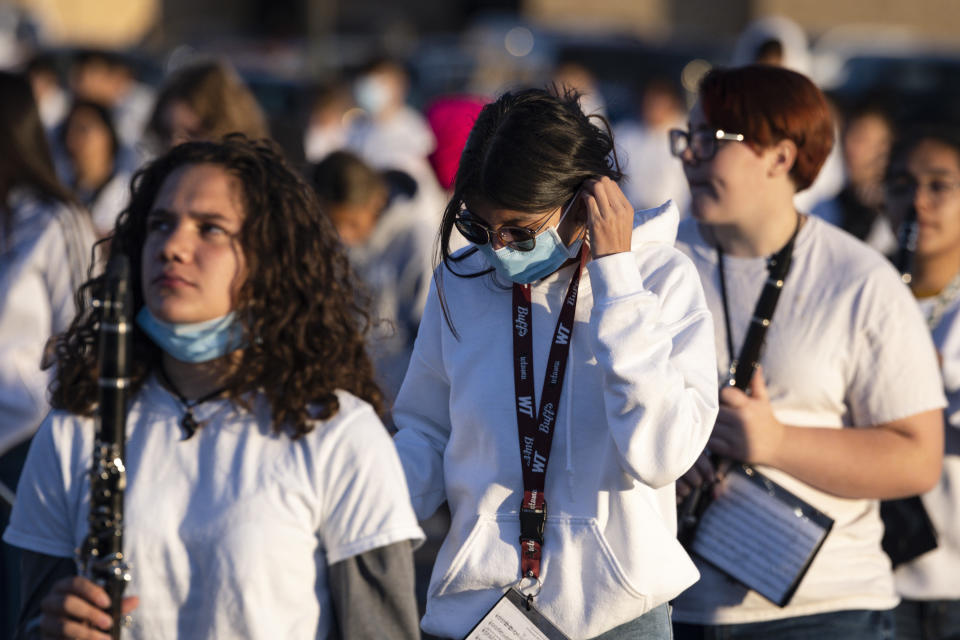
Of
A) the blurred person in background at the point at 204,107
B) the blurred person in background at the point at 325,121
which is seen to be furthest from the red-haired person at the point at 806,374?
the blurred person in background at the point at 325,121

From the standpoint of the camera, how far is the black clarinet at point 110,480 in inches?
109

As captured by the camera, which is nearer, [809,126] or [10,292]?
[809,126]

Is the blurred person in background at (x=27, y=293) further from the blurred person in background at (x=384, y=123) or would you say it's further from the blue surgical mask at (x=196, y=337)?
the blurred person in background at (x=384, y=123)

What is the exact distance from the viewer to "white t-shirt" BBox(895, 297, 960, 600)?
14.1 feet

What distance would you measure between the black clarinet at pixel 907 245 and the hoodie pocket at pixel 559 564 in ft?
6.82

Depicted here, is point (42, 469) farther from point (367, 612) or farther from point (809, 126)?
point (809, 126)

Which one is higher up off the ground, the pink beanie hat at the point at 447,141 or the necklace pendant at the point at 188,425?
the pink beanie hat at the point at 447,141

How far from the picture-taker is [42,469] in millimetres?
3096

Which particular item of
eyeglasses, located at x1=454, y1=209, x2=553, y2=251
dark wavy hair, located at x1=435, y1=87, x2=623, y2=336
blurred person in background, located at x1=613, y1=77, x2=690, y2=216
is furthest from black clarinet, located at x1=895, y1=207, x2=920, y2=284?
blurred person in background, located at x1=613, y1=77, x2=690, y2=216

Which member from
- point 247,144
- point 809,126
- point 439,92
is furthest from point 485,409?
point 439,92

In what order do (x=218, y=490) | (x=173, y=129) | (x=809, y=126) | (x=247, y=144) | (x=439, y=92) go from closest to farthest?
(x=218, y=490), (x=247, y=144), (x=809, y=126), (x=173, y=129), (x=439, y=92)

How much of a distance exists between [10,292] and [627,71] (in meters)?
16.2

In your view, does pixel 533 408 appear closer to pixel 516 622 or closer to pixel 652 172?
pixel 516 622

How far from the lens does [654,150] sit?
13453 millimetres
